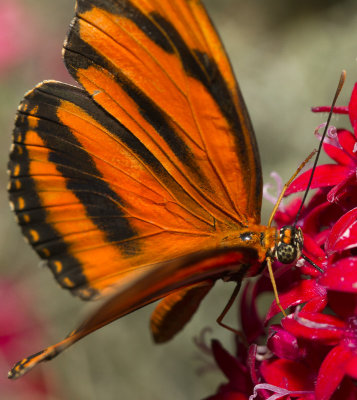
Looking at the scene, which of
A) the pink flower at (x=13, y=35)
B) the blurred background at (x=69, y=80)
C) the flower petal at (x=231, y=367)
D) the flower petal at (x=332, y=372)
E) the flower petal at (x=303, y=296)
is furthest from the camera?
the pink flower at (x=13, y=35)

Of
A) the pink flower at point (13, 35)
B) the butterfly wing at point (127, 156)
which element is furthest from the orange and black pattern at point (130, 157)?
the pink flower at point (13, 35)

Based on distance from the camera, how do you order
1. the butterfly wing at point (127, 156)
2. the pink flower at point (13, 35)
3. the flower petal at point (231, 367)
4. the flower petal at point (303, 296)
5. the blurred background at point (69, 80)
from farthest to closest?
the pink flower at point (13, 35) < the blurred background at point (69, 80) < the flower petal at point (231, 367) < the butterfly wing at point (127, 156) < the flower petal at point (303, 296)

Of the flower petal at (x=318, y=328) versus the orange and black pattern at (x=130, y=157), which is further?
the orange and black pattern at (x=130, y=157)

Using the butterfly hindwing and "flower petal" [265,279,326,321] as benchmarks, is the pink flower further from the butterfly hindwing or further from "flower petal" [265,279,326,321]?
"flower petal" [265,279,326,321]

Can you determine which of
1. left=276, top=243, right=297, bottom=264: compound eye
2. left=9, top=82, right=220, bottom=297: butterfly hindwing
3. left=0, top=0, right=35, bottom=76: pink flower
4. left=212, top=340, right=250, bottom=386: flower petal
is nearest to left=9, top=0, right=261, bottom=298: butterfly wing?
left=9, top=82, right=220, bottom=297: butterfly hindwing

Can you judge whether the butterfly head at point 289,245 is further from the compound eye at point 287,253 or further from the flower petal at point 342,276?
the flower petal at point 342,276

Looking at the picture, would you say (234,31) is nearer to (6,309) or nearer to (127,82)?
(6,309)

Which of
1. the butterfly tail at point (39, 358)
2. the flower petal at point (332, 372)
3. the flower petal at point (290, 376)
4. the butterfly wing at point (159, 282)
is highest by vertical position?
the butterfly wing at point (159, 282)

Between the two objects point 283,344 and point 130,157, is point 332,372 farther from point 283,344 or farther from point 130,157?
point 130,157

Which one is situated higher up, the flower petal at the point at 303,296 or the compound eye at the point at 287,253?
the compound eye at the point at 287,253
